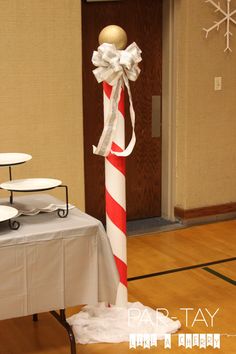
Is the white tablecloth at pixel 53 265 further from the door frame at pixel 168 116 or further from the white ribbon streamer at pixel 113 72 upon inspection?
the door frame at pixel 168 116

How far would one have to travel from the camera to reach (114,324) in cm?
326

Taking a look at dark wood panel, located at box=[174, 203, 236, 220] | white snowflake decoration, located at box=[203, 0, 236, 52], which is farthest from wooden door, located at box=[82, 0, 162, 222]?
white snowflake decoration, located at box=[203, 0, 236, 52]

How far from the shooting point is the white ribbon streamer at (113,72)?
3.13 metres

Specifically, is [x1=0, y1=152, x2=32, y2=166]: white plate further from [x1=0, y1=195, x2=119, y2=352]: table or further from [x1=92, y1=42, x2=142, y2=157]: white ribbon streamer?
[x1=92, y1=42, x2=142, y2=157]: white ribbon streamer

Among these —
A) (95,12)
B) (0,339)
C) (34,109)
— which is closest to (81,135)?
(34,109)

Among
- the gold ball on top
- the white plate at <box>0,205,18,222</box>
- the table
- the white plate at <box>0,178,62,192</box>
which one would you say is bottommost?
the table

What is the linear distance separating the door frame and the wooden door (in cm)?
5

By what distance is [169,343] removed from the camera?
3.17 metres

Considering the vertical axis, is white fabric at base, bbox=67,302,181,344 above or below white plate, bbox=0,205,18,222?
below

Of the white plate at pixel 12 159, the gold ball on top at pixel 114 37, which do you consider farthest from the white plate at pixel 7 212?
the gold ball on top at pixel 114 37

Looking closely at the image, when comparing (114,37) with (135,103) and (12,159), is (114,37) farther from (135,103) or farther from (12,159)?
(135,103)

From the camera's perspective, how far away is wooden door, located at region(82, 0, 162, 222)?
5031 millimetres

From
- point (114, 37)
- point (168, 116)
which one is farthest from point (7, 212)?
point (168, 116)

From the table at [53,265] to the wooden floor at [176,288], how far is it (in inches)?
19.1
